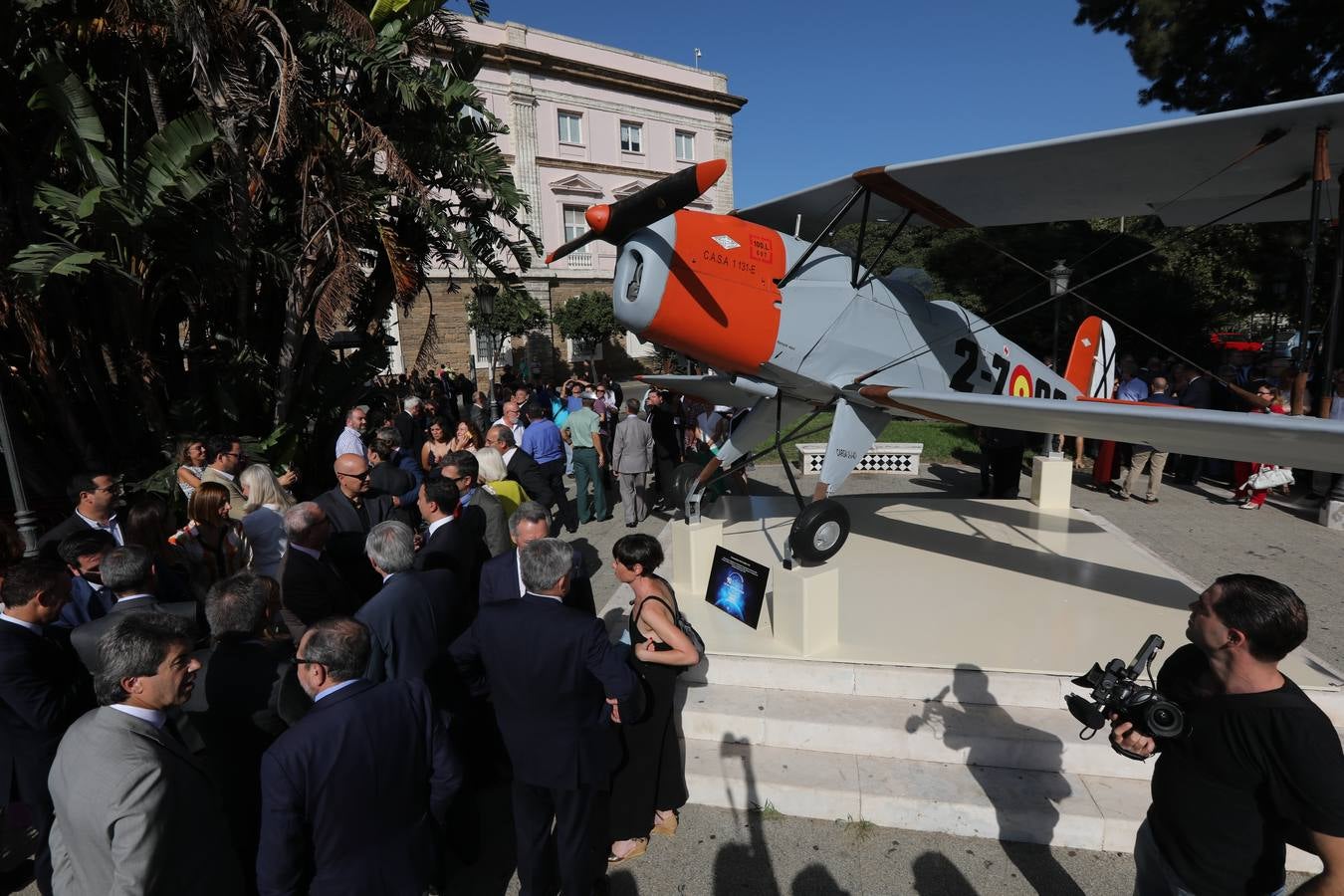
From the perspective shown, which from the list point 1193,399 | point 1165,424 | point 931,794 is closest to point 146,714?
point 931,794

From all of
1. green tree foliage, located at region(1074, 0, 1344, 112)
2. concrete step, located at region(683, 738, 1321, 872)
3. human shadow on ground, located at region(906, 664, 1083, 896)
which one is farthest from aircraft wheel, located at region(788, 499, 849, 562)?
green tree foliage, located at region(1074, 0, 1344, 112)

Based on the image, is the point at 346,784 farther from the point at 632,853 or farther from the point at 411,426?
the point at 411,426

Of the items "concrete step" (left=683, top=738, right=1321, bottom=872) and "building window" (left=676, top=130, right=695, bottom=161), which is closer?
"concrete step" (left=683, top=738, right=1321, bottom=872)

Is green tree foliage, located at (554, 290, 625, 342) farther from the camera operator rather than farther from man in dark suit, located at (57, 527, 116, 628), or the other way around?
the camera operator

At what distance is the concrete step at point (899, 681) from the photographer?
11.4 feet

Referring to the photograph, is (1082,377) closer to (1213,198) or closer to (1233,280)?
(1213,198)

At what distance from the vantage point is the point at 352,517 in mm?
4156

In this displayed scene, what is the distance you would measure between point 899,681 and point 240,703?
3.13 meters

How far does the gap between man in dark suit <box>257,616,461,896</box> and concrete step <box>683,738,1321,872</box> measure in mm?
1724

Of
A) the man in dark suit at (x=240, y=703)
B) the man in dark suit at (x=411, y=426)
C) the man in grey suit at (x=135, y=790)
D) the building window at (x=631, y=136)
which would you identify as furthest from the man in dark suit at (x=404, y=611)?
the building window at (x=631, y=136)

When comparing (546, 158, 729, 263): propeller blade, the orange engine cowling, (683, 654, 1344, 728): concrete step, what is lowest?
(683, 654, 1344, 728): concrete step

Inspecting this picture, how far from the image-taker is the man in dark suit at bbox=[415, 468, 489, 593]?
136 inches

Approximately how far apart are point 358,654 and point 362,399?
30.1 feet

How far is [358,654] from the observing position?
75.4 inches
